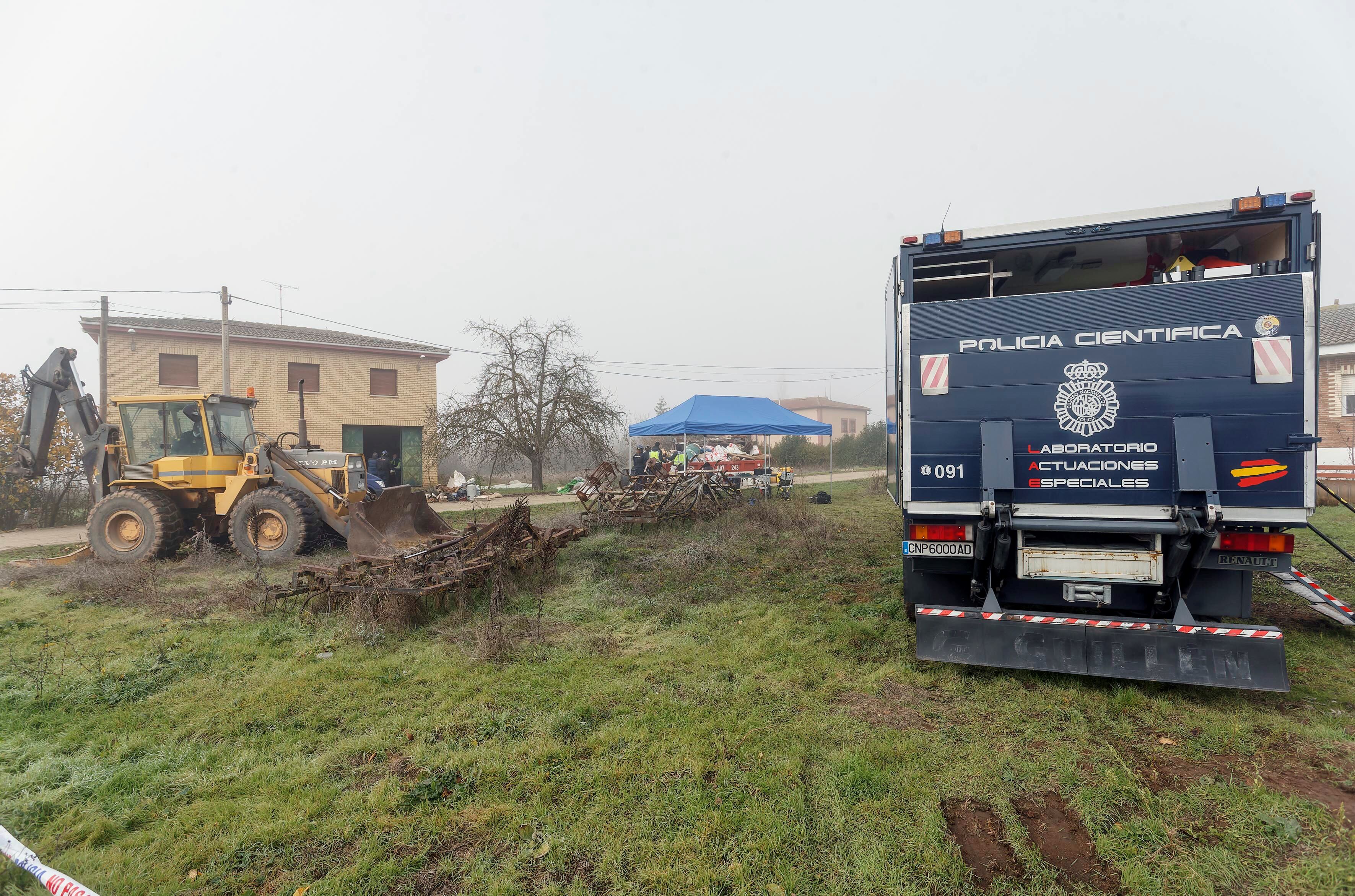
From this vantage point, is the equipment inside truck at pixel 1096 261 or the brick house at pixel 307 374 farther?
the brick house at pixel 307 374

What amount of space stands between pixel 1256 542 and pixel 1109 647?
111 centimetres

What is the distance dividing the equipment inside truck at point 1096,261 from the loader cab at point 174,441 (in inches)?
371

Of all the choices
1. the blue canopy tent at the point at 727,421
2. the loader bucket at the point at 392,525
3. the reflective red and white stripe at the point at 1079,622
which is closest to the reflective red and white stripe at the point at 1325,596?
the reflective red and white stripe at the point at 1079,622

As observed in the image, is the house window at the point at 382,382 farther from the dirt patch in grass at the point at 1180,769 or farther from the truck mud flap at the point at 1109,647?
the dirt patch in grass at the point at 1180,769

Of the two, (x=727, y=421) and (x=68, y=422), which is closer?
(x=68, y=422)

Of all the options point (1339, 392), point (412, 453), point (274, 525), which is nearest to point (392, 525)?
point (274, 525)

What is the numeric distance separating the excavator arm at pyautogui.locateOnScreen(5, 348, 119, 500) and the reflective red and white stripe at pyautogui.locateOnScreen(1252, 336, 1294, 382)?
12652 millimetres

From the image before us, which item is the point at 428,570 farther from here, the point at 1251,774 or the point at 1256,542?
the point at 1256,542

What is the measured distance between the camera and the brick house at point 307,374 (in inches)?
676

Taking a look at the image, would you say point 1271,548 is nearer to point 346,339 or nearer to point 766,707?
point 766,707

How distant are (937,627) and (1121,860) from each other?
1.84 m

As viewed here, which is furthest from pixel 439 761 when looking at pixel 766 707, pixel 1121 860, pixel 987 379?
pixel 987 379

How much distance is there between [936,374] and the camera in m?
4.18

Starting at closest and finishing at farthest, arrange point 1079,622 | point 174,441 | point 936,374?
1. point 1079,622
2. point 936,374
3. point 174,441
